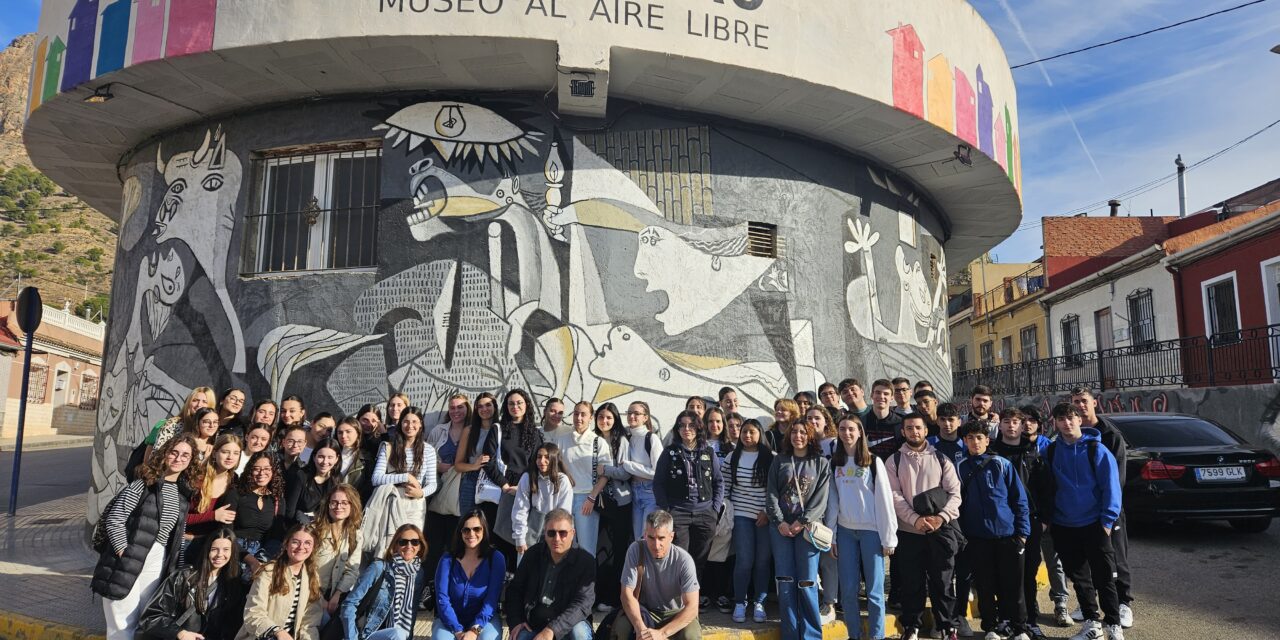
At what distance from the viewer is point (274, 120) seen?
9109 millimetres

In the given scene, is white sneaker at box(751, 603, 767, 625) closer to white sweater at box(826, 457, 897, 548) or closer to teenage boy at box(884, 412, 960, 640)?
white sweater at box(826, 457, 897, 548)

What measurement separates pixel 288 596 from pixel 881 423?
4.67m

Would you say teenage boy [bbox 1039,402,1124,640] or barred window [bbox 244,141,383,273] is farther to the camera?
barred window [bbox 244,141,383,273]

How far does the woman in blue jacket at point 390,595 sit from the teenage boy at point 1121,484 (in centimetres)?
499

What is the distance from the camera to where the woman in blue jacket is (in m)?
5.30

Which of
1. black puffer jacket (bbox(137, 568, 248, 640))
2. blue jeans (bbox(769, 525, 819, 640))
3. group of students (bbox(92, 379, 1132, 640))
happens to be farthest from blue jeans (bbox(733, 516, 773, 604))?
black puffer jacket (bbox(137, 568, 248, 640))

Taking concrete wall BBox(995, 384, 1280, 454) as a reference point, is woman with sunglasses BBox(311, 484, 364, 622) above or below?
below

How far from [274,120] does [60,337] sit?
39.0m

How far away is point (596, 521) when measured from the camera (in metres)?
6.75

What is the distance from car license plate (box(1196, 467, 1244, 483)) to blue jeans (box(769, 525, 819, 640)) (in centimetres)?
504

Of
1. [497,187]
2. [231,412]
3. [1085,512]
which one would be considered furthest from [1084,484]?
[231,412]

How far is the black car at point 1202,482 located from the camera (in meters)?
8.34

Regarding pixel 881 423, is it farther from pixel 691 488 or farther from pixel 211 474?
pixel 211 474

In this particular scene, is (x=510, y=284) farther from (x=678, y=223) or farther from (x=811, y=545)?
(x=811, y=545)
